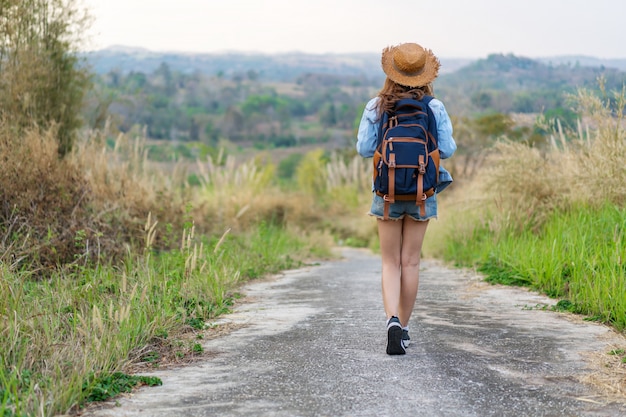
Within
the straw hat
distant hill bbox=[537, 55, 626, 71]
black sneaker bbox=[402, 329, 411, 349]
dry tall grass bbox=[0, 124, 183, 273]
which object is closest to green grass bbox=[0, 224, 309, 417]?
dry tall grass bbox=[0, 124, 183, 273]

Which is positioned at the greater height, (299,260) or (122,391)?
(122,391)

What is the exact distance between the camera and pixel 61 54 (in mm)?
11484

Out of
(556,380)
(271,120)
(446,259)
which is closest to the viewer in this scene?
(556,380)

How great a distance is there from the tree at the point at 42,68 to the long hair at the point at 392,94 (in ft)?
17.9

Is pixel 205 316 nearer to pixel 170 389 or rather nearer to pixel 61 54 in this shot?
pixel 170 389

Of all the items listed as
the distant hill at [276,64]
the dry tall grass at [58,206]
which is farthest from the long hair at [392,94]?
the distant hill at [276,64]

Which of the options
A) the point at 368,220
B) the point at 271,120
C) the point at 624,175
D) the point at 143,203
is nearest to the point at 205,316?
the point at 143,203

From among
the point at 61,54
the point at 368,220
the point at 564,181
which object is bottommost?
Result: the point at 368,220

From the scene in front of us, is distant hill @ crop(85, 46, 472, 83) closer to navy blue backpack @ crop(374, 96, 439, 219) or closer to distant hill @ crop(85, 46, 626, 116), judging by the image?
distant hill @ crop(85, 46, 626, 116)

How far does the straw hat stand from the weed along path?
1800 millimetres

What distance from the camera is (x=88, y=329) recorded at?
485cm

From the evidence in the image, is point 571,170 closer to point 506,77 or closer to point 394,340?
point 394,340

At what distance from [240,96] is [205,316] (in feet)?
333

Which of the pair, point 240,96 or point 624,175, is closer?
point 624,175
